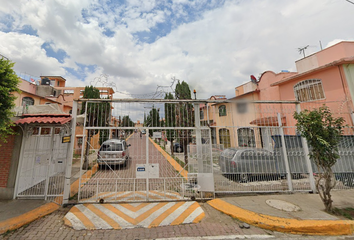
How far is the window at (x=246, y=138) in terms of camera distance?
5.31 meters

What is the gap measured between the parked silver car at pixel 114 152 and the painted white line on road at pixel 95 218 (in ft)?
4.12

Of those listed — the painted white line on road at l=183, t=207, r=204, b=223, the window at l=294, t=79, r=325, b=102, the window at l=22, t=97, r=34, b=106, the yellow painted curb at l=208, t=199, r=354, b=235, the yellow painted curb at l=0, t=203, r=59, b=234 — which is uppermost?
the window at l=22, t=97, r=34, b=106

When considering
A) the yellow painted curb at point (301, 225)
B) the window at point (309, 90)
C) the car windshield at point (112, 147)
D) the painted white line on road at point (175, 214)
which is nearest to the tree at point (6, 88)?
the car windshield at point (112, 147)

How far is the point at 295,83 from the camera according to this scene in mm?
9562

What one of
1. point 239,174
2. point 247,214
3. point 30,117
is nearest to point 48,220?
point 30,117

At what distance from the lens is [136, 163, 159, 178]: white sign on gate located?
4.61 m

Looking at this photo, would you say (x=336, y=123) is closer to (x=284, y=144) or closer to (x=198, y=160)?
(x=284, y=144)

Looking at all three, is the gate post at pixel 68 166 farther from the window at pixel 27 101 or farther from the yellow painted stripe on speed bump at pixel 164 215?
the window at pixel 27 101

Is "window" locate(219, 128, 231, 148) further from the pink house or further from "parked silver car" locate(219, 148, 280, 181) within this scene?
the pink house

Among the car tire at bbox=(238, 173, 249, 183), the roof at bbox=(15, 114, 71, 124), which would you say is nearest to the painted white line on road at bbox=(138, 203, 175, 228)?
the car tire at bbox=(238, 173, 249, 183)

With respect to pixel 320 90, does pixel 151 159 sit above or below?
below

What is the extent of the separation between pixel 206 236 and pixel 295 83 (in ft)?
36.3

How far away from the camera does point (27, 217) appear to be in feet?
11.9

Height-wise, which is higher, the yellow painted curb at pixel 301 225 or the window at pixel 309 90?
the window at pixel 309 90
